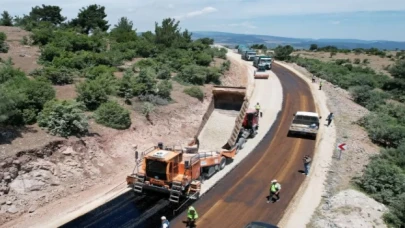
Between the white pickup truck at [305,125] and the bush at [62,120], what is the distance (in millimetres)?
17000

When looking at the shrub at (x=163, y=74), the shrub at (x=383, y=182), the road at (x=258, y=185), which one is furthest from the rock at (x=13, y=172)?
the shrub at (x=163, y=74)

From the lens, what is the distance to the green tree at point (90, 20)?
74.7 metres

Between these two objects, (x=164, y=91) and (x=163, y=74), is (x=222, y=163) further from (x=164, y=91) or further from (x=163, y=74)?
(x=163, y=74)

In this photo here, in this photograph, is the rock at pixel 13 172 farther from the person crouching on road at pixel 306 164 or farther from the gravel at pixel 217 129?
the person crouching on road at pixel 306 164

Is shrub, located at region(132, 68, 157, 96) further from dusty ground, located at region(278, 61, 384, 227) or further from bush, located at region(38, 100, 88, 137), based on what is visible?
dusty ground, located at region(278, 61, 384, 227)

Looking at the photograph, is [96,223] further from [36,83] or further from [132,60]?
[132,60]

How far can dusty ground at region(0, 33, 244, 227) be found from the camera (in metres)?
18.2

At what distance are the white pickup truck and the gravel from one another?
583cm

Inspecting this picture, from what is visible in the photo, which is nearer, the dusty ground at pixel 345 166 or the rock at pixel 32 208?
the dusty ground at pixel 345 166

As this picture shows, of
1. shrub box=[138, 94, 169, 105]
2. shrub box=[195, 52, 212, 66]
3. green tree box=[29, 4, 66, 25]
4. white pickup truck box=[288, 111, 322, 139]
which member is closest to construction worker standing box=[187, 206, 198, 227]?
white pickup truck box=[288, 111, 322, 139]

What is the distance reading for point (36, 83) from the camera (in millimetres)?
25281

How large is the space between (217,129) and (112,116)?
780 centimetres

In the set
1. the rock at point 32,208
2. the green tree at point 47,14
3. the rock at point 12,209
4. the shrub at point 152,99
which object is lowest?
the rock at point 32,208

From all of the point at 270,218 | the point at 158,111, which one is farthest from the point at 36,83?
A: the point at 270,218
